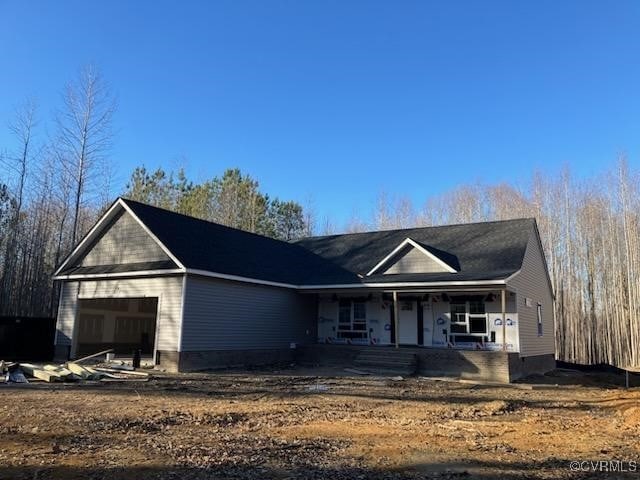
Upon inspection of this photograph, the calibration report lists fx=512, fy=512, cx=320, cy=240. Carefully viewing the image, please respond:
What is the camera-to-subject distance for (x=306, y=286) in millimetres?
20938

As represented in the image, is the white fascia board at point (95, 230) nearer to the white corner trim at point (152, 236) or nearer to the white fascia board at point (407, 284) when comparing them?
the white corner trim at point (152, 236)

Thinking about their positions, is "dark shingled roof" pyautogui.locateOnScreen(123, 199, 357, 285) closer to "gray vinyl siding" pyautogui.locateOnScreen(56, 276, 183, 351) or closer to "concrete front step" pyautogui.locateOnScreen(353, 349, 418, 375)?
"gray vinyl siding" pyautogui.locateOnScreen(56, 276, 183, 351)

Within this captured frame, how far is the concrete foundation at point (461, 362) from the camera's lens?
16375 mm

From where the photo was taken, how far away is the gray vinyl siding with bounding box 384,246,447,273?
19.9 meters

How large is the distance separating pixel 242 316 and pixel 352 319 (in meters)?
5.46

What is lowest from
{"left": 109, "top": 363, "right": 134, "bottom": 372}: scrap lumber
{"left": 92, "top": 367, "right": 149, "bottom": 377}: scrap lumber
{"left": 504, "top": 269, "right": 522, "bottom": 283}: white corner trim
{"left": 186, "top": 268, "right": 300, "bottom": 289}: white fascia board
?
{"left": 92, "top": 367, "right": 149, "bottom": 377}: scrap lumber

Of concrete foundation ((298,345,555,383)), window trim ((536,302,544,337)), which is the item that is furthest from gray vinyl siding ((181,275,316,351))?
window trim ((536,302,544,337))

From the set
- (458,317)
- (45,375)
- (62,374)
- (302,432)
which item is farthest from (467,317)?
(45,375)

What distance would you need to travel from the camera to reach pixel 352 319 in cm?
2173

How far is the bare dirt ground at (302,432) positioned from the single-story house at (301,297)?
4.37 m

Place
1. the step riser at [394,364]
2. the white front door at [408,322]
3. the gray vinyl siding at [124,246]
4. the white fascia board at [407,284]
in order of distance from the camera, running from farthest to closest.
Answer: the white front door at [408,322], the gray vinyl siding at [124,246], the step riser at [394,364], the white fascia board at [407,284]

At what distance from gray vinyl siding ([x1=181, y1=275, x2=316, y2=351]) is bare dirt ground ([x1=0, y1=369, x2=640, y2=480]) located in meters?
3.89

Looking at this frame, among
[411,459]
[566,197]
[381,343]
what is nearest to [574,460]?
[411,459]

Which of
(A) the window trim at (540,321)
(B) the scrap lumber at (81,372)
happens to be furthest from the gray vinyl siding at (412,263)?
(B) the scrap lumber at (81,372)
